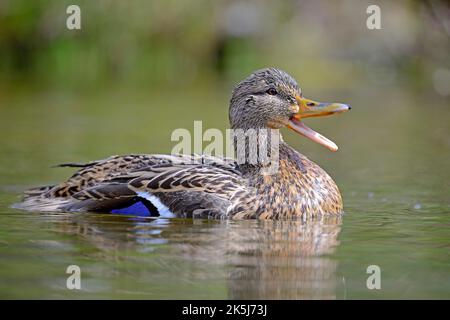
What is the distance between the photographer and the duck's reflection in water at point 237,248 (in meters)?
6.74

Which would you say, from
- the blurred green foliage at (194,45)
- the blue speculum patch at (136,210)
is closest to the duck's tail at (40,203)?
the blue speculum patch at (136,210)

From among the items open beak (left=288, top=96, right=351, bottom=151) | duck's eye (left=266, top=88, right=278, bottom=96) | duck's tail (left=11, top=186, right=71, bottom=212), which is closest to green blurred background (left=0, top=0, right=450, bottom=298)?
duck's tail (left=11, top=186, right=71, bottom=212)

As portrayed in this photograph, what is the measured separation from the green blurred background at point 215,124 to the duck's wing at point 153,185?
249 millimetres

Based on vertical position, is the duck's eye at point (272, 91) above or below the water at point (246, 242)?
above

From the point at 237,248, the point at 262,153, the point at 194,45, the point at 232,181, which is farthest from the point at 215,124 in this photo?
the point at 194,45

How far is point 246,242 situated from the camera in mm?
8133

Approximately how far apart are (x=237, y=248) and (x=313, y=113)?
2.03 meters

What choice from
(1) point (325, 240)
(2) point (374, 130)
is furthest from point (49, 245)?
(2) point (374, 130)

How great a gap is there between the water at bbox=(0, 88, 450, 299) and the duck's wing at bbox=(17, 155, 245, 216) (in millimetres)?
161

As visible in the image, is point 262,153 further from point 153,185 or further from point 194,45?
point 194,45

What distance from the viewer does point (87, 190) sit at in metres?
9.49

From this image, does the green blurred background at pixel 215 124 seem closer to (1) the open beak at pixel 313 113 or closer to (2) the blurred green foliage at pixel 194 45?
(2) the blurred green foliage at pixel 194 45

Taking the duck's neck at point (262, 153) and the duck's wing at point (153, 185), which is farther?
the duck's neck at point (262, 153)

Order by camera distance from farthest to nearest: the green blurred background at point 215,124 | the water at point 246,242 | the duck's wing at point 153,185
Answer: the duck's wing at point 153,185, the green blurred background at point 215,124, the water at point 246,242
